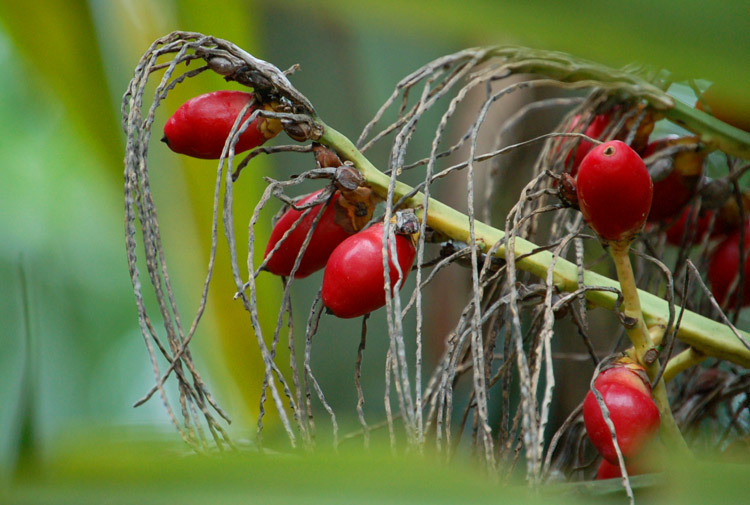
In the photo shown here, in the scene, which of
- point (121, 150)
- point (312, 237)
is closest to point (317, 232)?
point (312, 237)

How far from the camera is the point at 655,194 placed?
824mm

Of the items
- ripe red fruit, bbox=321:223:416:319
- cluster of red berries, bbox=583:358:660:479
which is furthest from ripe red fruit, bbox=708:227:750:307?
ripe red fruit, bbox=321:223:416:319

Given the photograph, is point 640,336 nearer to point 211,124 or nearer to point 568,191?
point 568,191

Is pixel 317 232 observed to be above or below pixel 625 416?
above

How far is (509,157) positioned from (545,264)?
62 cm

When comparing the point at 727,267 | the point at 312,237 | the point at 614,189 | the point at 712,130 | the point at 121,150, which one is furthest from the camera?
the point at 121,150

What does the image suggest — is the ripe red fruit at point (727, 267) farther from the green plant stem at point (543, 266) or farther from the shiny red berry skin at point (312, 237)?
the shiny red berry skin at point (312, 237)

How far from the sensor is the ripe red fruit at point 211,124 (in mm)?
569

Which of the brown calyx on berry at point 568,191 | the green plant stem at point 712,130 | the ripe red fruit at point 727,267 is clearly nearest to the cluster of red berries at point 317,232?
the brown calyx on berry at point 568,191

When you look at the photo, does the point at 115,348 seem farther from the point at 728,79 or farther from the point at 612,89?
the point at 728,79

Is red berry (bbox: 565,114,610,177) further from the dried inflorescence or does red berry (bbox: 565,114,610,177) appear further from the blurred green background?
the blurred green background

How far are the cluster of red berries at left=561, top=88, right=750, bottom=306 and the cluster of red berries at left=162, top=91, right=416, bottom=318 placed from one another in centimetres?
15

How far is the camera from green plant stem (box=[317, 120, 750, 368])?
593mm

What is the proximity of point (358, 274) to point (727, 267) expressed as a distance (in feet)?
1.74
